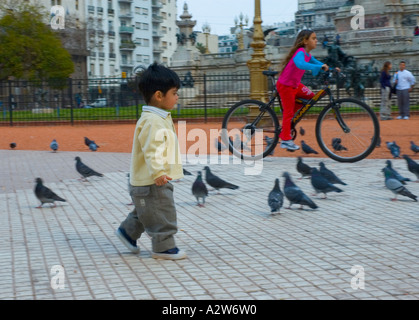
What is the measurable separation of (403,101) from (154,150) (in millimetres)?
18041

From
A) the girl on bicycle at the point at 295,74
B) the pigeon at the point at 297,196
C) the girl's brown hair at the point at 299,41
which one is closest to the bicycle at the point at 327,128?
the girl on bicycle at the point at 295,74

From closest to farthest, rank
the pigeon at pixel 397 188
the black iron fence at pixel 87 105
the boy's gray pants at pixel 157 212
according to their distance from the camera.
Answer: the boy's gray pants at pixel 157 212, the pigeon at pixel 397 188, the black iron fence at pixel 87 105

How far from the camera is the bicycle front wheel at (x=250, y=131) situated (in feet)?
32.4

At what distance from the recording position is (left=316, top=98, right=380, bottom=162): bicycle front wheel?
9.43 metres

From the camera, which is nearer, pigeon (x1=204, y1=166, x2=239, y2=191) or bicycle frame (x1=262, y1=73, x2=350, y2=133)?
pigeon (x1=204, y1=166, x2=239, y2=191)

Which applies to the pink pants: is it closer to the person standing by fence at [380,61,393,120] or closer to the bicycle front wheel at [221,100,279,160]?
the bicycle front wheel at [221,100,279,160]

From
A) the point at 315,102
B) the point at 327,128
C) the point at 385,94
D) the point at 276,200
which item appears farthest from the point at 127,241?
the point at 385,94

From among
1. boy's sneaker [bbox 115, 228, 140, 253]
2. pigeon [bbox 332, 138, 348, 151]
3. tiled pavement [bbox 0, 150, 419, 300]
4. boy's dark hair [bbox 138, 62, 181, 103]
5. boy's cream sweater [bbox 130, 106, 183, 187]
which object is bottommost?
tiled pavement [bbox 0, 150, 419, 300]

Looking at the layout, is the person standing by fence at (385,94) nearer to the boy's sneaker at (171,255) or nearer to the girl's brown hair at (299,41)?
the girl's brown hair at (299,41)

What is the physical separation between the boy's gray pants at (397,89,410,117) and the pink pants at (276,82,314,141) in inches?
487

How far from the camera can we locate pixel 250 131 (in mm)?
10008

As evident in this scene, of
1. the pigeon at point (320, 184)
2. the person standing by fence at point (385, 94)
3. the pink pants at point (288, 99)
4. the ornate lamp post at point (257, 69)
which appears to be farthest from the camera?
the person standing by fence at point (385, 94)

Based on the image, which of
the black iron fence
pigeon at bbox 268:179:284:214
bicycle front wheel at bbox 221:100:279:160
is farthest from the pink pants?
the black iron fence

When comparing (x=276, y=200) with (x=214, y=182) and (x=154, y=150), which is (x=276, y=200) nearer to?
(x=214, y=182)
